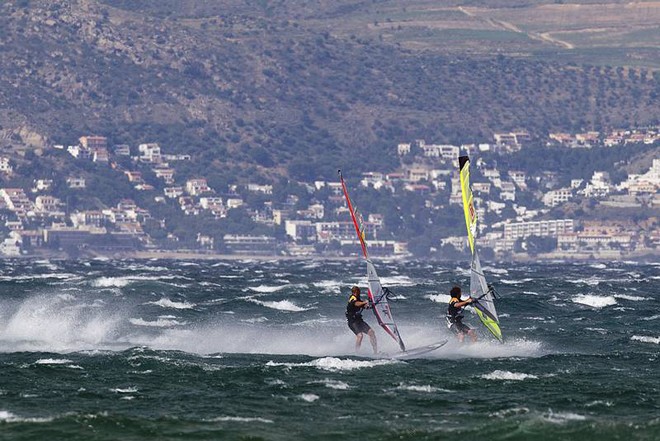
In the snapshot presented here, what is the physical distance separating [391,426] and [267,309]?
1495 inches

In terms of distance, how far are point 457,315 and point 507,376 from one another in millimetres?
5773

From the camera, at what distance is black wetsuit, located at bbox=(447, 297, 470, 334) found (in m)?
50.9

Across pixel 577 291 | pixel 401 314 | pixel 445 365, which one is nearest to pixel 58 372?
pixel 445 365

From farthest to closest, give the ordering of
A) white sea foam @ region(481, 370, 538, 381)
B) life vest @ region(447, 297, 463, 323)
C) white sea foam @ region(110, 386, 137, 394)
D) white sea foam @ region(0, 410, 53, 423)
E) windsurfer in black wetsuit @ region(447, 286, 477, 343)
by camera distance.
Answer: life vest @ region(447, 297, 463, 323) < windsurfer in black wetsuit @ region(447, 286, 477, 343) < white sea foam @ region(481, 370, 538, 381) < white sea foam @ region(110, 386, 137, 394) < white sea foam @ region(0, 410, 53, 423)

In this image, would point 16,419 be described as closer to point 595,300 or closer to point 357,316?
point 357,316

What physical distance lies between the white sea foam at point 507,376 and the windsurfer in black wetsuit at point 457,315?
393 centimetres

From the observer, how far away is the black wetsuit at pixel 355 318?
51125 mm

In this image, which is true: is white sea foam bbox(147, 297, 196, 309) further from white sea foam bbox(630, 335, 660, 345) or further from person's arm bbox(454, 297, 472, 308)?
person's arm bbox(454, 297, 472, 308)

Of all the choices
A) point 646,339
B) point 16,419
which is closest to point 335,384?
point 16,419

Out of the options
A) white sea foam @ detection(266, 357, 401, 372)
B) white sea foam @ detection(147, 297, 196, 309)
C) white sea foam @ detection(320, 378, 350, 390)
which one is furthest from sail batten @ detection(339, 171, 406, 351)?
white sea foam @ detection(147, 297, 196, 309)

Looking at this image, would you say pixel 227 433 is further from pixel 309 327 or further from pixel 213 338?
pixel 309 327

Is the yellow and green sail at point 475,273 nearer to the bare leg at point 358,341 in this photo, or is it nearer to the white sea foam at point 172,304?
the bare leg at point 358,341

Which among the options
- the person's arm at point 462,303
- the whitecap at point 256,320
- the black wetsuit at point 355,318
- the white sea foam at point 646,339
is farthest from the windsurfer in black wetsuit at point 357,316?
the whitecap at point 256,320

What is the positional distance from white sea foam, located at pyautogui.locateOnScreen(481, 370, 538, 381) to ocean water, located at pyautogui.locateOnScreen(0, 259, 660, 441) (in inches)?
4.7
